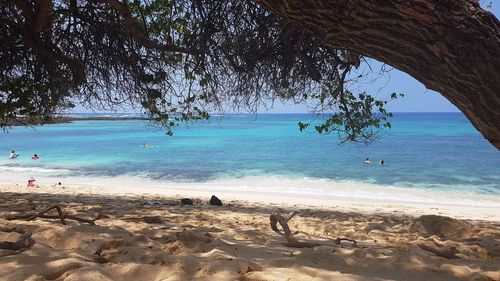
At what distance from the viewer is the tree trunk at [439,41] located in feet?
6.29

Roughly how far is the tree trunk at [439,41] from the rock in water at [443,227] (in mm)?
2914

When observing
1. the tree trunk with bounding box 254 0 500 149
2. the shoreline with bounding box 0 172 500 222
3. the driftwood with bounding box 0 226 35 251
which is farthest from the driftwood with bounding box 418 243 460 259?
the shoreline with bounding box 0 172 500 222

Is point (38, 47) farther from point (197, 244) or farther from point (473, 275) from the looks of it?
point (473, 275)

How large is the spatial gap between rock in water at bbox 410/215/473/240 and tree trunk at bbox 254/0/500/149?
291 centimetres

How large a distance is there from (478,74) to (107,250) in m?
2.32

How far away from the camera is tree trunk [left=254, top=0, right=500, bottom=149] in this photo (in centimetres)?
192

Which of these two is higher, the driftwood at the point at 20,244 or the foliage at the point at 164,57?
the foliage at the point at 164,57

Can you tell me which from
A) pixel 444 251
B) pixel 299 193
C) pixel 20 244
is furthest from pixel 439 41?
pixel 299 193

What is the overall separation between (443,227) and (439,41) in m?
3.53

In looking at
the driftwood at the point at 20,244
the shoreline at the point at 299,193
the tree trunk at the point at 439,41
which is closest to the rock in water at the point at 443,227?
the tree trunk at the point at 439,41

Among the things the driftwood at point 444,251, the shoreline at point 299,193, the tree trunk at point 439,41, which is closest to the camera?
the tree trunk at point 439,41

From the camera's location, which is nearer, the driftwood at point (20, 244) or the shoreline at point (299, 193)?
the driftwood at point (20, 244)

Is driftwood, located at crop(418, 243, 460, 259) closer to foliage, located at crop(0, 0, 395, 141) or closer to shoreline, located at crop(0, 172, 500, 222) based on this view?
foliage, located at crop(0, 0, 395, 141)

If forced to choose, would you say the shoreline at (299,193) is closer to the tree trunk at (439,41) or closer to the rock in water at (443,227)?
the rock in water at (443,227)
